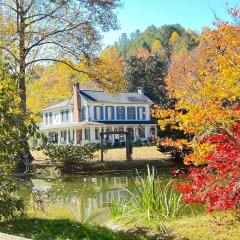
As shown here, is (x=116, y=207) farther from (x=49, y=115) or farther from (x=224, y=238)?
(x=49, y=115)

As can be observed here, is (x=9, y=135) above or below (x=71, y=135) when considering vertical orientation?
below

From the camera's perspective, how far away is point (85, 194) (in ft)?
57.5

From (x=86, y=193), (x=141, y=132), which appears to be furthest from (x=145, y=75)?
(x=86, y=193)

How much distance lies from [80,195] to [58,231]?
9158 millimetres

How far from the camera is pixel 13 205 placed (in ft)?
30.5

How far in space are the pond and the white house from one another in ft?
77.8

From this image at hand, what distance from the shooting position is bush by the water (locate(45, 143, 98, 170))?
2516 cm

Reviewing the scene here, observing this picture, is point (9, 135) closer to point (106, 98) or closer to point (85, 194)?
point (85, 194)

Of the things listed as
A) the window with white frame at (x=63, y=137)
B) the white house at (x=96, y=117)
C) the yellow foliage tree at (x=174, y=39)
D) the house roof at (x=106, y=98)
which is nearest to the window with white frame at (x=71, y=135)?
the white house at (x=96, y=117)

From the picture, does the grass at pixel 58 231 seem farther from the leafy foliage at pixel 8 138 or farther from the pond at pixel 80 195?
the pond at pixel 80 195

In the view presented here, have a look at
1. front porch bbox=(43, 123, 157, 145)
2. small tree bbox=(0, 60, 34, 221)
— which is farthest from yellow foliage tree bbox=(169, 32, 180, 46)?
small tree bbox=(0, 60, 34, 221)

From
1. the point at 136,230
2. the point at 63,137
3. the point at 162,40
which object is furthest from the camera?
the point at 162,40

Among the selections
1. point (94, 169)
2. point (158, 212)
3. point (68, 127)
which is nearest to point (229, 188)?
point (158, 212)

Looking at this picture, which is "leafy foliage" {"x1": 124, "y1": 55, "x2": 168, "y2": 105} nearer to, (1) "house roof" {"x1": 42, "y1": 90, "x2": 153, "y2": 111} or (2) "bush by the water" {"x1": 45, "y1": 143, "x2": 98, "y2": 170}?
(1) "house roof" {"x1": 42, "y1": 90, "x2": 153, "y2": 111}
